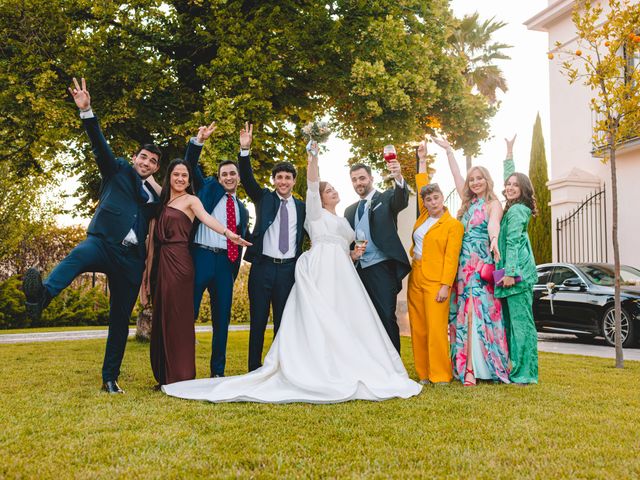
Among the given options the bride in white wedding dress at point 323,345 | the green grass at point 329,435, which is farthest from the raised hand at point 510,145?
the green grass at point 329,435

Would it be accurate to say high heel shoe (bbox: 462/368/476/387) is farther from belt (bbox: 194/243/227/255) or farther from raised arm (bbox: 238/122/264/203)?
raised arm (bbox: 238/122/264/203)

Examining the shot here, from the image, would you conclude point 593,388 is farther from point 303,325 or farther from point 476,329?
point 303,325

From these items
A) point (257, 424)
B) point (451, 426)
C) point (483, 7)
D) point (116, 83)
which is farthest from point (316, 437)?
point (483, 7)

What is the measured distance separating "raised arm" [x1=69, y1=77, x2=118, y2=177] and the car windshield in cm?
987

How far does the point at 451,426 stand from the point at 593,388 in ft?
7.91

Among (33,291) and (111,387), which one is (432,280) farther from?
(33,291)

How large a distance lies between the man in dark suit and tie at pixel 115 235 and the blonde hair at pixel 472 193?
3.28m

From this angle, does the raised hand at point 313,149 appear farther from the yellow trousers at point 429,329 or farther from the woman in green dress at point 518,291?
the woman in green dress at point 518,291

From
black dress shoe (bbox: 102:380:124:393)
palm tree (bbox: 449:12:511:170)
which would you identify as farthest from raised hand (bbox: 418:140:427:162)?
palm tree (bbox: 449:12:511:170)

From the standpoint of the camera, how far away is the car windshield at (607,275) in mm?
11581

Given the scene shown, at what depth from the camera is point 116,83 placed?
927 centimetres

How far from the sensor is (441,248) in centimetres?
600

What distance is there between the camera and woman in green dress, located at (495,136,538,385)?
19.1 ft

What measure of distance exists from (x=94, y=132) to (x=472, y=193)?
12.7ft
